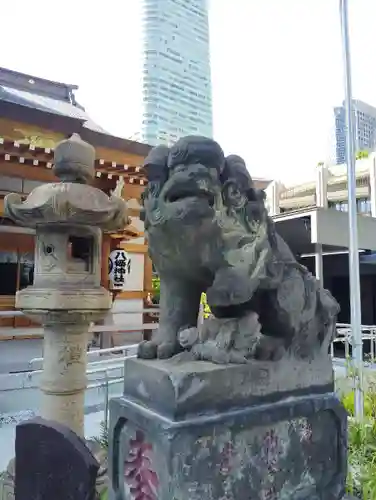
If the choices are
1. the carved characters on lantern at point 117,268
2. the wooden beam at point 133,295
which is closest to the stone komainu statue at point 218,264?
the carved characters on lantern at point 117,268

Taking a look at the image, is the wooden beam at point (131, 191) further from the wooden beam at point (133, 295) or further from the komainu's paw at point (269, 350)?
the komainu's paw at point (269, 350)

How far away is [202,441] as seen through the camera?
1403mm

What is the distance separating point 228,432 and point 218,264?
23.3 inches

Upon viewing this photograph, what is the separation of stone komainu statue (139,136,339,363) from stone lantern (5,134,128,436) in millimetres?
1479

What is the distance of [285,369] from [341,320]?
10813mm

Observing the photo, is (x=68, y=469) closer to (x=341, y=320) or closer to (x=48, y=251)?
(x=48, y=251)

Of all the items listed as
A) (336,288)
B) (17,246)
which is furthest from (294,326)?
(336,288)

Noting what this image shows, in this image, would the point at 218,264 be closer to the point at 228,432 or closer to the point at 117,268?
the point at 228,432

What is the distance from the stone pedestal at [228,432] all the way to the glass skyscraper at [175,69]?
21.1 ft

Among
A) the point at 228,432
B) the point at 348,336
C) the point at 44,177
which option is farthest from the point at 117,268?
A: the point at 228,432

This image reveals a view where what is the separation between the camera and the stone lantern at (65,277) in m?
2.98

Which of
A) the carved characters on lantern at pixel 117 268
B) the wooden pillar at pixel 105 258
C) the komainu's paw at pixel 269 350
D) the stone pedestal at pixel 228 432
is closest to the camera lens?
the stone pedestal at pixel 228 432

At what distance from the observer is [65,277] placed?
316 cm

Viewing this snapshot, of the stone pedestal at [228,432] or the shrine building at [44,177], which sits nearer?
the stone pedestal at [228,432]
